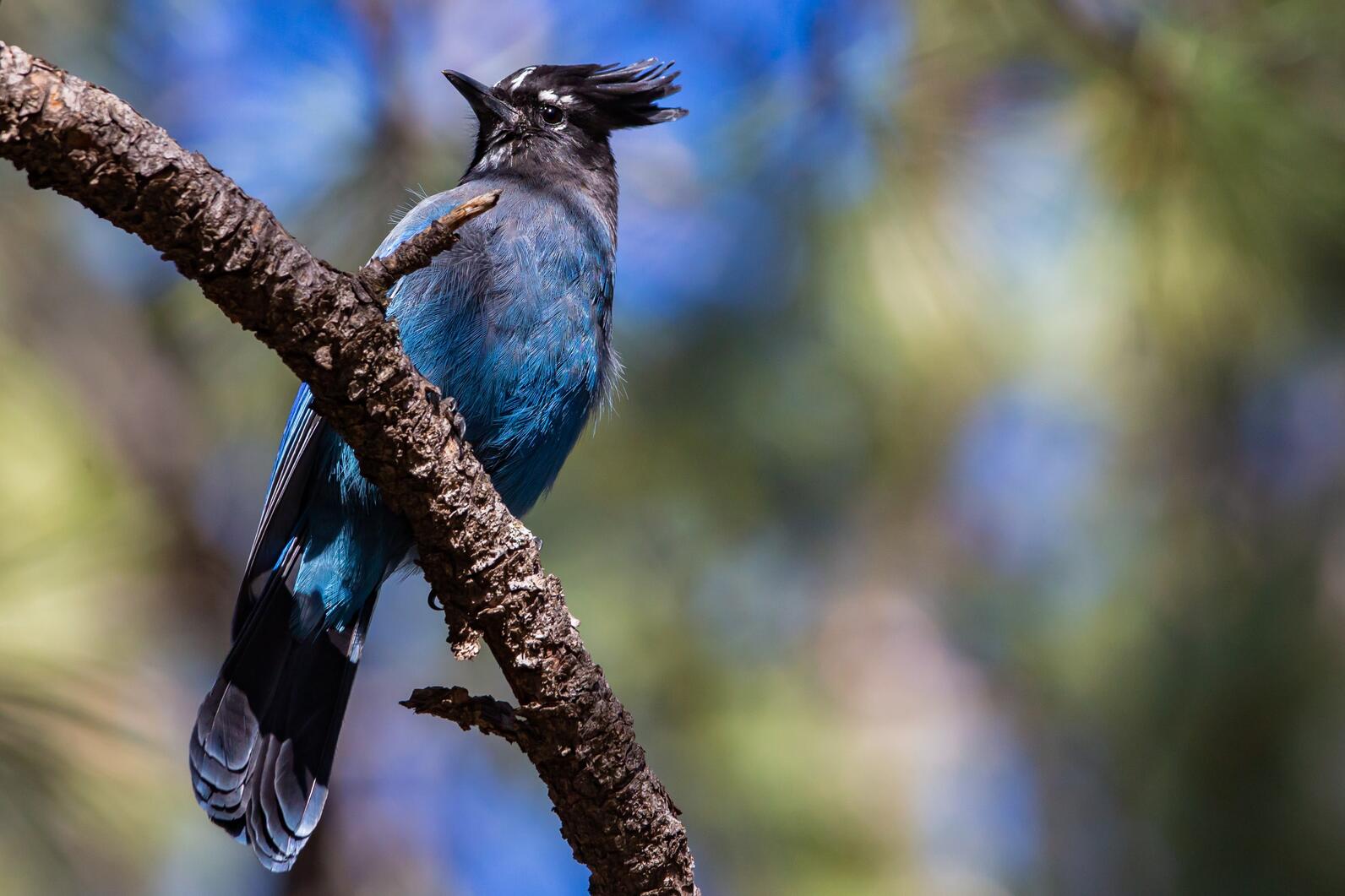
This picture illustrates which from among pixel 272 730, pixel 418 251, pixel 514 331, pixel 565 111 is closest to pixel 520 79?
pixel 565 111

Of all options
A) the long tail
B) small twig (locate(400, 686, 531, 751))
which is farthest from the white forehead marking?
small twig (locate(400, 686, 531, 751))

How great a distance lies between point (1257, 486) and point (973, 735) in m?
1.90

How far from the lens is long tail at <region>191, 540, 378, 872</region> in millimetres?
3285

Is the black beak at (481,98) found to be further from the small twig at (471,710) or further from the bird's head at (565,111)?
the small twig at (471,710)

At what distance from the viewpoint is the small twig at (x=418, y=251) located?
2.18 meters

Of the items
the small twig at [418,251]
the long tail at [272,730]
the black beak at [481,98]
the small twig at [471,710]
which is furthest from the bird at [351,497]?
the small twig at [418,251]

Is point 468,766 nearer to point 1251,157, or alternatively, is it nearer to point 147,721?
point 147,721

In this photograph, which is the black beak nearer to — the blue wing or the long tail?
the blue wing

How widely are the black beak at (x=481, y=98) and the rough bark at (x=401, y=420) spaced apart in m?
1.99

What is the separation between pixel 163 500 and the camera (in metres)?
4.57

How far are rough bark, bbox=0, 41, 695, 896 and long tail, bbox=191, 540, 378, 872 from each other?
93cm

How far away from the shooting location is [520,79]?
14.7ft

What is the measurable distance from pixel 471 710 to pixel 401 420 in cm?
56

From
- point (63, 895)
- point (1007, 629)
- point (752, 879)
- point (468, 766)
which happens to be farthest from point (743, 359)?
point (63, 895)
